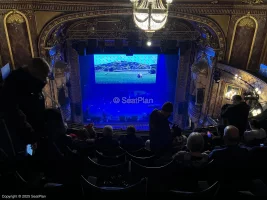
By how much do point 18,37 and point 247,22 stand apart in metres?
7.31

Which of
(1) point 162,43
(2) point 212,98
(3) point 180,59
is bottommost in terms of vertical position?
(2) point 212,98

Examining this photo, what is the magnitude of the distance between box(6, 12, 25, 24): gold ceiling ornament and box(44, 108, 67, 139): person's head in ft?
18.6

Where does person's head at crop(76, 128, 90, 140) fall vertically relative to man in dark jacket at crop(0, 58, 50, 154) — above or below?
below

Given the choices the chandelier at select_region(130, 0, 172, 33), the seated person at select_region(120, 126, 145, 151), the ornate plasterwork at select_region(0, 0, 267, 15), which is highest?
the chandelier at select_region(130, 0, 172, 33)

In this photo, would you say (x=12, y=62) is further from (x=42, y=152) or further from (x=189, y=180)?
(x=189, y=180)

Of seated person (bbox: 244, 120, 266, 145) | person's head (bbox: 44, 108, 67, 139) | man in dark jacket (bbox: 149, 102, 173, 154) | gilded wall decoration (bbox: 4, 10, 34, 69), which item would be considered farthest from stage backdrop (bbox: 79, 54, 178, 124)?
person's head (bbox: 44, 108, 67, 139)

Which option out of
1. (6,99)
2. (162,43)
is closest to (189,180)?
(6,99)

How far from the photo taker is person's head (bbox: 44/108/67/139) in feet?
10.4

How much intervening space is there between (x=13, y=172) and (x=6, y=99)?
0.73 m

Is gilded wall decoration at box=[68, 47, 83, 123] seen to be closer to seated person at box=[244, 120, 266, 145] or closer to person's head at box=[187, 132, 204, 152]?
seated person at box=[244, 120, 266, 145]

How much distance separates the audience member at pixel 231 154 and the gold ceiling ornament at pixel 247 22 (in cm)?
652

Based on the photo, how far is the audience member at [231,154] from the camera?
110 inches

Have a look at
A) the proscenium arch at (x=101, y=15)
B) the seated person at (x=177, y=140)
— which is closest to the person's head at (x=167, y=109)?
the seated person at (x=177, y=140)

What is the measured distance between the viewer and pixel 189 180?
2834 millimetres
